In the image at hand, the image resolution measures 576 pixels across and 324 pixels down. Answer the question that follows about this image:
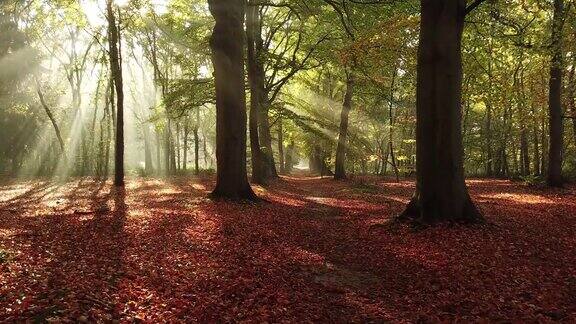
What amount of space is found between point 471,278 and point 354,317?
233cm

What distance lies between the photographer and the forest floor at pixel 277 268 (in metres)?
5.52

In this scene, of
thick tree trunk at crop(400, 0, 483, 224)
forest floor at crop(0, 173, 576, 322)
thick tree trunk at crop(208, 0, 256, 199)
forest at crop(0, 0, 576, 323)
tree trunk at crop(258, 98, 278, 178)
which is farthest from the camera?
tree trunk at crop(258, 98, 278, 178)

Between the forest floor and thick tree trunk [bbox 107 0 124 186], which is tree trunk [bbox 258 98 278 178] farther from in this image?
the forest floor

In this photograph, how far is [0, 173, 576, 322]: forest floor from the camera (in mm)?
5516

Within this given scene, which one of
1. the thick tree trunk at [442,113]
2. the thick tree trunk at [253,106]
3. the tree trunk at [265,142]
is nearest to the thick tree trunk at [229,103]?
the thick tree trunk at [442,113]

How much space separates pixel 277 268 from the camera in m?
7.41

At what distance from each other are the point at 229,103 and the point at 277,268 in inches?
319

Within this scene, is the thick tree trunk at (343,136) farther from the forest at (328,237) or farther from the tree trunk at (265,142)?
the forest at (328,237)

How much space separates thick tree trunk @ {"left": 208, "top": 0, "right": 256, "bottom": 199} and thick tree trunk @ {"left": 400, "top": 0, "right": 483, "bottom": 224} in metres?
6.42

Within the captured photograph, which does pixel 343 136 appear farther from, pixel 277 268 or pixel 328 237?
pixel 277 268

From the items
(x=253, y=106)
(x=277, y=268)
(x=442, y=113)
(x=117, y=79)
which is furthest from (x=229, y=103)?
(x=117, y=79)

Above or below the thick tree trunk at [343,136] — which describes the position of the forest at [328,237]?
below

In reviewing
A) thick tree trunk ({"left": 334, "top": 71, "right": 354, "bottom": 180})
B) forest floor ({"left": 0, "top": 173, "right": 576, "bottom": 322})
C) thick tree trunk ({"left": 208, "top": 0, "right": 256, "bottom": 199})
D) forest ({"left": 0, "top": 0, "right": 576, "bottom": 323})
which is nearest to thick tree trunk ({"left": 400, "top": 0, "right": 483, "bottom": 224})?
forest ({"left": 0, "top": 0, "right": 576, "bottom": 323})

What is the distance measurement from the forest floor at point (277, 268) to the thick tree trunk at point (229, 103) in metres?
2.19
